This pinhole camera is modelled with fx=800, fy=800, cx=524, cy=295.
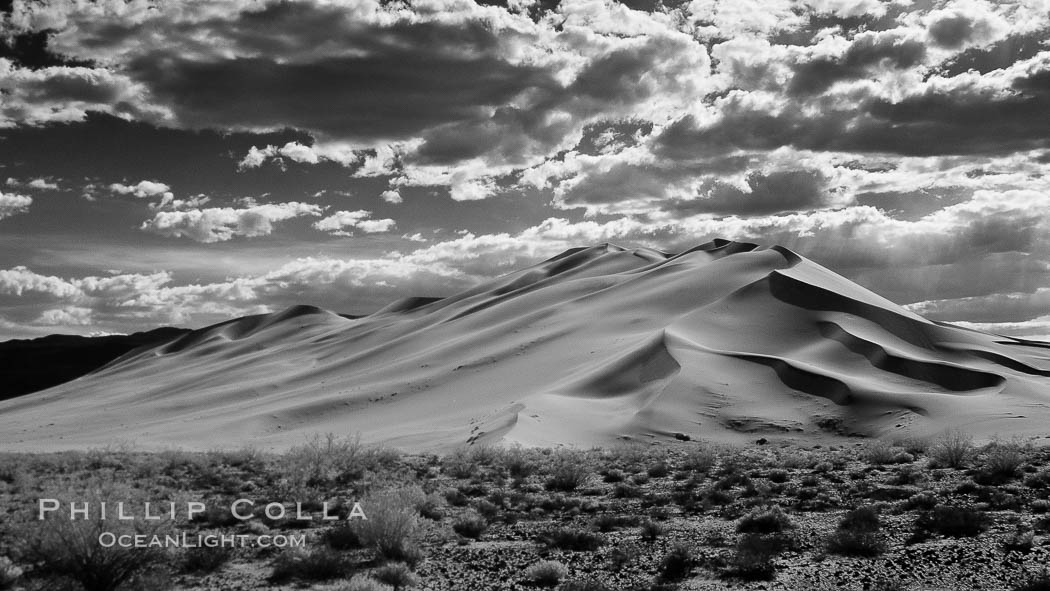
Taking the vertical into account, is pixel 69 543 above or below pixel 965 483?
above

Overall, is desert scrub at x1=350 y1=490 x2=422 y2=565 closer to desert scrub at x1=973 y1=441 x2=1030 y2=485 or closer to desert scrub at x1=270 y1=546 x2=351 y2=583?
desert scrub at x1=270 y1=546 x2=351 y2=583

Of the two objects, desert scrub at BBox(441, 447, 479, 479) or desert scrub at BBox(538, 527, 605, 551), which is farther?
desert scrub at BBox(441, 447, 479, 479)

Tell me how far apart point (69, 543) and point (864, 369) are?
47.3 meters

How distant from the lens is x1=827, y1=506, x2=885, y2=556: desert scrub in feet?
38.5

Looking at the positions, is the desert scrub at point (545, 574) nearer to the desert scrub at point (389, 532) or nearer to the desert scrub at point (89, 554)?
the desert scrub at point (389, 532)

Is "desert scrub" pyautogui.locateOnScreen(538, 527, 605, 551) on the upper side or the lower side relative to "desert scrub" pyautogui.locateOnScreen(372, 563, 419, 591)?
lower

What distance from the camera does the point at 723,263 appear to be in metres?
75.2

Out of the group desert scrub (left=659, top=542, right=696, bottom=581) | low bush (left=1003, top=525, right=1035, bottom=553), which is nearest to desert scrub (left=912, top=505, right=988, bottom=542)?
low bush (left=1003, top=525, right=1035, bottom=553)

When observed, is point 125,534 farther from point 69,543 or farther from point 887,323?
point 887,323

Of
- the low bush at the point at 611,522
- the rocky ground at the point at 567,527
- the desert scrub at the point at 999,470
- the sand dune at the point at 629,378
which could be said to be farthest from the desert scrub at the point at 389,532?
the sand dune at the point at 629,378

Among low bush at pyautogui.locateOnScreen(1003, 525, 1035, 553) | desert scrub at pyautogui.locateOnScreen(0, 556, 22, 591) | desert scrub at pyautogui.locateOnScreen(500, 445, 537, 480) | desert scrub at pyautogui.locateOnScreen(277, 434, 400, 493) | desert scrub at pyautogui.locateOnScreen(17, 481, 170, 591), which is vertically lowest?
desert scrub at pyautogui.locateOnScreen(500, 445, 537, 480)

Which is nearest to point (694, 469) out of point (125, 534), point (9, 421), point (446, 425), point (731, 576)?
point (731, 576)

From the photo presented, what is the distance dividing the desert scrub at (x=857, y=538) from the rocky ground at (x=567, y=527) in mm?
33

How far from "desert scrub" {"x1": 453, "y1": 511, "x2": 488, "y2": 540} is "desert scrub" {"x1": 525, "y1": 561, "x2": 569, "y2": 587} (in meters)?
2.99
